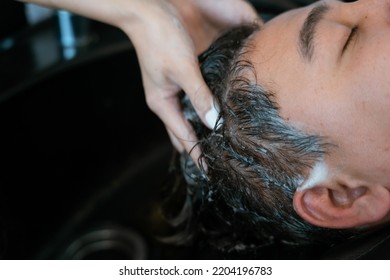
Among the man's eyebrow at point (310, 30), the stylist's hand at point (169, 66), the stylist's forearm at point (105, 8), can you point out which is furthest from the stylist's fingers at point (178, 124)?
the man's eyebrow at point (310, 30)

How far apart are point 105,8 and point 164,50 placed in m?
0.20

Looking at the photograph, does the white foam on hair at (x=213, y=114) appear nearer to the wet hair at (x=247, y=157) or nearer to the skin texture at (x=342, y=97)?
the wet hair at (x=247, y=157)

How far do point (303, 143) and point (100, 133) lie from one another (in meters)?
0.85

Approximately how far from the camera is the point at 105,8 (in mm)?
1131

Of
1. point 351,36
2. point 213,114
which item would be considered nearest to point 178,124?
point 213,114

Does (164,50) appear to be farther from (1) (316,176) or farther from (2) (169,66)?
(1) (316,176)

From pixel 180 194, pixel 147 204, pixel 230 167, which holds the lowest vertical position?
Answer: pixel 147 204

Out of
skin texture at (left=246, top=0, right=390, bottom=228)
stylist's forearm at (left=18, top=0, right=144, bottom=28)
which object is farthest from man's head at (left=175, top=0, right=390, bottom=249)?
stylist's forearm at (left=18, top=0, right=144, bottom=28)

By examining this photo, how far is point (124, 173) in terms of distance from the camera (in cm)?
171

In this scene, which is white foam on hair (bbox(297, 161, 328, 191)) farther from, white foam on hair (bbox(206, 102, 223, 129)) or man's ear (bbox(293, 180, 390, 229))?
white foam on hair (bbox(206, 102, 223, 129))

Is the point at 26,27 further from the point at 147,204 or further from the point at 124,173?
the point at 147,204

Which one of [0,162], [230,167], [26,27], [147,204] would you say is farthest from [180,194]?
[26,27]

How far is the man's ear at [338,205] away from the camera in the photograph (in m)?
0.93

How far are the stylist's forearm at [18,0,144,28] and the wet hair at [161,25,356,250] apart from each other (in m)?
0.20
